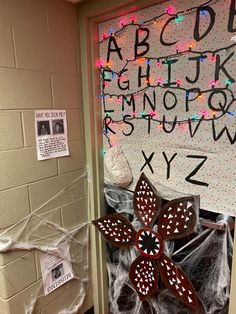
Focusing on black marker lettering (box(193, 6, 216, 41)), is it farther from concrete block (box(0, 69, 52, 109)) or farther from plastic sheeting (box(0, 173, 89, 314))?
plastic sheeting (box(0, 173, 89, 314))

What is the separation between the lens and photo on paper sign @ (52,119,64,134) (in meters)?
1.33

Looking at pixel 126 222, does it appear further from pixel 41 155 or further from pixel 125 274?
pixel 41 155

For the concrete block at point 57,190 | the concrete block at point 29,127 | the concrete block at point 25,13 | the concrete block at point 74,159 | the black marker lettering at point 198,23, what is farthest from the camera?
the concrete block at point 74,159

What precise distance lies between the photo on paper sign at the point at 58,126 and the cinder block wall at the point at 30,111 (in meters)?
0.05

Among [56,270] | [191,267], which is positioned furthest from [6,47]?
[191,267]

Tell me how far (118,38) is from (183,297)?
131 cm

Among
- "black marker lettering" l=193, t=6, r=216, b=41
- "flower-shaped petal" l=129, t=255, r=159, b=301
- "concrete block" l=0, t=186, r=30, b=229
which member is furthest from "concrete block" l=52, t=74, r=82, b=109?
"flower-shaped petal" l=129, t=255, r=159, b=301

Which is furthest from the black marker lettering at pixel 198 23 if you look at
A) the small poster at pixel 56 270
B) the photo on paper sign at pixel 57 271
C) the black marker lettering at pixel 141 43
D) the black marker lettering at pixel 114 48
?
the photo on paper sign at pixel 57 271

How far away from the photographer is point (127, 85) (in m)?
1.29

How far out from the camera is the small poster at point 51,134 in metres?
1.27

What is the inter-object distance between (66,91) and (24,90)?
0.79 feet

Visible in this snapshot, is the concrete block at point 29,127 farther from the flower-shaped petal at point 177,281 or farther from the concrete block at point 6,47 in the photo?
the flower-shaped petal at point 177,281

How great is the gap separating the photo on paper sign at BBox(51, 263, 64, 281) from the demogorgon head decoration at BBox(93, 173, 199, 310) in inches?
12.9

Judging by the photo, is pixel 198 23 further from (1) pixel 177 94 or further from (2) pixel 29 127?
(2) pixel 29 127
